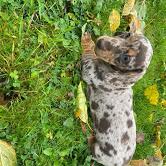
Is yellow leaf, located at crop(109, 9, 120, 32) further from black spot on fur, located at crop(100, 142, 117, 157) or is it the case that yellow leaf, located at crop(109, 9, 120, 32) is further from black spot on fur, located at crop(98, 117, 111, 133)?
black spot on fur, located at crop(100, 142, 117, 157)

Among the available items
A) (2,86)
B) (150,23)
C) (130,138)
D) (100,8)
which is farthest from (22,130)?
(150,23)

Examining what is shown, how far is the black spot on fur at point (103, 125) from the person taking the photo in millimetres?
6207

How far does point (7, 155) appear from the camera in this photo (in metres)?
5.79

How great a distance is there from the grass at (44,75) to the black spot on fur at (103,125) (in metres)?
0.46

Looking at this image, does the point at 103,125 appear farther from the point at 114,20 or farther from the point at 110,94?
the point at 114,20

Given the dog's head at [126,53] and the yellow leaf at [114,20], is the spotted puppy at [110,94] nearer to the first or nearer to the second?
the dog's head at [126,53]

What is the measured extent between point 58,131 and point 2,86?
1052 millimetres

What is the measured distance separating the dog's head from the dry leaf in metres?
1.64

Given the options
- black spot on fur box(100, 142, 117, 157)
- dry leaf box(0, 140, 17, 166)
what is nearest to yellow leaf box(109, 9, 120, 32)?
black spot on fur box(100, 142, 117, 157)

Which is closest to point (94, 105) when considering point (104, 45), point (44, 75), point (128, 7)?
point (44, 75)

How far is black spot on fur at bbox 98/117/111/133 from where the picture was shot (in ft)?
20.4

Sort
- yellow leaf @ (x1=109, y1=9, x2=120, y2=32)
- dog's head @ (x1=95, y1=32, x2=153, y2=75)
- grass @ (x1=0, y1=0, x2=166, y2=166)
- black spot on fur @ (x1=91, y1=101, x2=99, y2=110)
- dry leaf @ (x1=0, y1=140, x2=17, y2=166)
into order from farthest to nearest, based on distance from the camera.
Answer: yellow leaf @ (x1=109, y1=9, x2=120, y2=32) < black spot on fur @ (x1=91, y1=101, x2=99, y2=110) < grass @ (x1=0, y1=0, x2=166, y2=166) < dry leaf @ (x1=0, y1=140, x2=17, y2=166) < dog's head @ (x1=95, y1=32, x2=153, y2=75)

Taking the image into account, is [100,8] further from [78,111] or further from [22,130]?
[22,130]

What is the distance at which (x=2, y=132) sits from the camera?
5.99m
